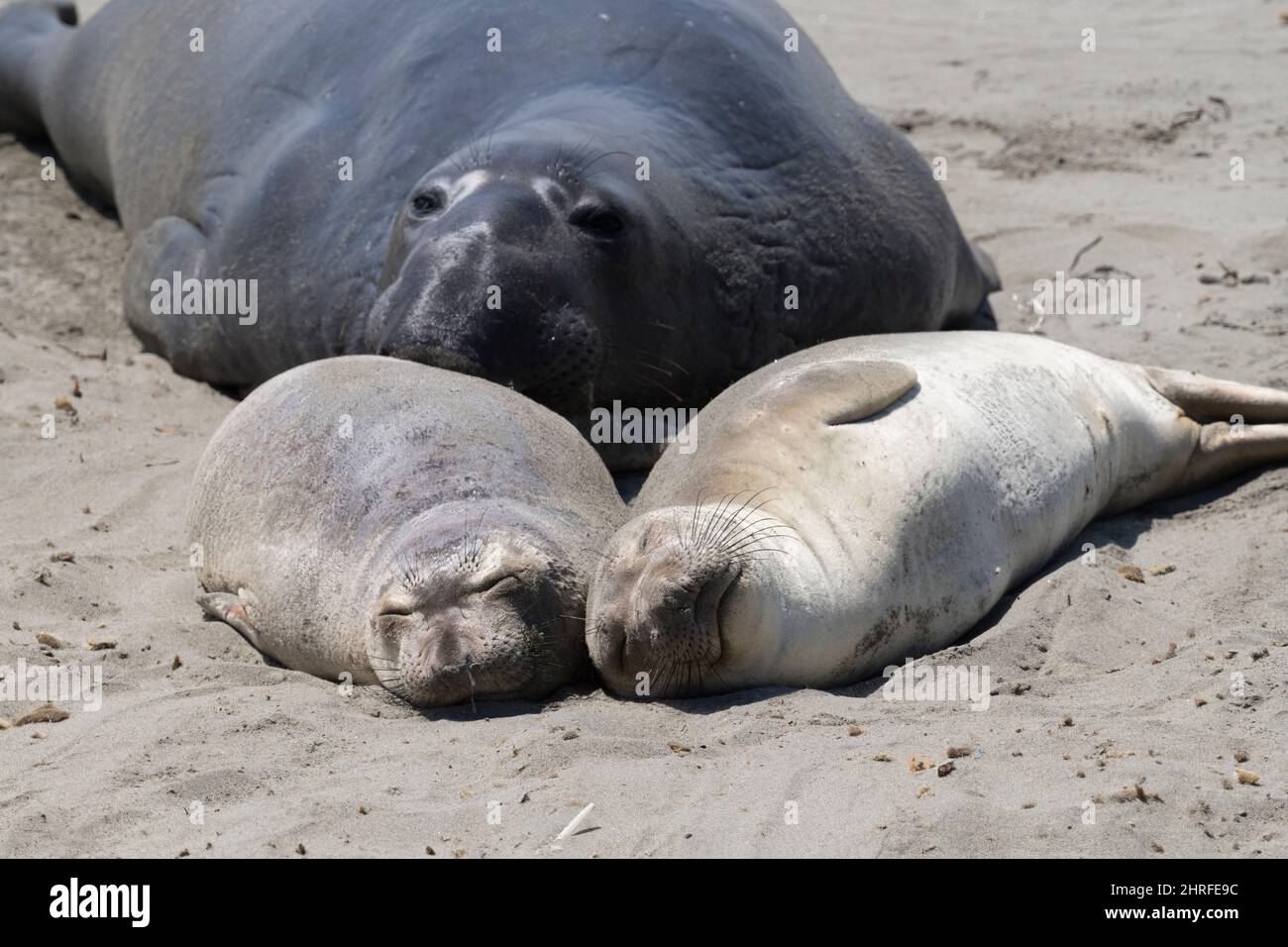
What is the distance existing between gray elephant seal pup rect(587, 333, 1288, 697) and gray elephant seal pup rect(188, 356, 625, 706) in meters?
0.17

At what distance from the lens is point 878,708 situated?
4223 mm

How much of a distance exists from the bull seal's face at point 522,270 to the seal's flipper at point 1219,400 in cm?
159

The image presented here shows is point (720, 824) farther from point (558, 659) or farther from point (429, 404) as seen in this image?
point (429, 404)

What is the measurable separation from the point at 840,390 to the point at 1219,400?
1532 mm

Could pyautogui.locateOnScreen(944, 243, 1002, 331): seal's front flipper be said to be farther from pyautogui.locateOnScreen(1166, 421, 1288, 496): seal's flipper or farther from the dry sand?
pyautogui.locateOnScreen(1166, 421, 1288, 496): seal's flipper

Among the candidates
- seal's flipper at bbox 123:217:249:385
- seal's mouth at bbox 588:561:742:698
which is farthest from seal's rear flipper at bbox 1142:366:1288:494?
seal's flipper at bbox 123:217:249:385

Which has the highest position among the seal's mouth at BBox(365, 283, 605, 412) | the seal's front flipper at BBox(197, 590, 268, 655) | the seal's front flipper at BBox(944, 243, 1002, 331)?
the seal's mouth at BBox(365, 283, 605, 412)

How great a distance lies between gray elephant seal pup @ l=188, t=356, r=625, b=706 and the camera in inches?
170

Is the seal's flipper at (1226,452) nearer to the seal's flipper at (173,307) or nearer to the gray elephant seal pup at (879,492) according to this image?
the gray elephant seal pup at (879,492)

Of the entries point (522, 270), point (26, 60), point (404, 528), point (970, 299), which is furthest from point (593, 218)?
point (26, 60)

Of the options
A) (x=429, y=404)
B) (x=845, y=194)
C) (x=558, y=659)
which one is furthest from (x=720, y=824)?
(x=845, y=194)

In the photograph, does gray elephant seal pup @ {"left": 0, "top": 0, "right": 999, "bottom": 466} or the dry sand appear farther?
gray elephant seal pup @ {"left": 0, "top": 0, "right": 999, "bottom": 466}

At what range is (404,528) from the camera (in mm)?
4582
